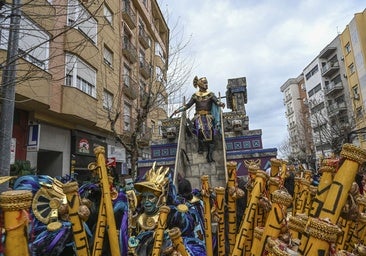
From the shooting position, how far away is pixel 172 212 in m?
3.07

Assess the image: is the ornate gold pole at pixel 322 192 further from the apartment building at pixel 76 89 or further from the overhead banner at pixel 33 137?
the overhead banner at pixel 33 137

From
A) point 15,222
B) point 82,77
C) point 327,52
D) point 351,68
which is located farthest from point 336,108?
point 15,222

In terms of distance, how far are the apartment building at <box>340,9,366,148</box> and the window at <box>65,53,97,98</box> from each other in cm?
2357

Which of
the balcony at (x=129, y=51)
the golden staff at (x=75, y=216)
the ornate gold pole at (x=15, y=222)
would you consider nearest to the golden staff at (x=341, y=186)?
the ornate gold pole at (x=15, y=222)

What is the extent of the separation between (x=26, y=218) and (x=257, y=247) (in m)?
1.06

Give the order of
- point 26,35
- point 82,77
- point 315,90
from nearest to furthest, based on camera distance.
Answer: point 26,35 → point 82,77 → point 315,90

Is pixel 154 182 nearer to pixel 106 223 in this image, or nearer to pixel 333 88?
pixel 106 223

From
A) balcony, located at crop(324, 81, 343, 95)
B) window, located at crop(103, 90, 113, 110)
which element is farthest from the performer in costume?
balcony, located at crop(324, 81, 343, 95)

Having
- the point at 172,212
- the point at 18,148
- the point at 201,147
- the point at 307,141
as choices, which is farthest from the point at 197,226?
the point at 307,141

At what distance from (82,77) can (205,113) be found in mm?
7060

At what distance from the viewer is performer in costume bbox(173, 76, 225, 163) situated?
8.54m

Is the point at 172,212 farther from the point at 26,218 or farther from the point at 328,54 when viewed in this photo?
the point at 328,54

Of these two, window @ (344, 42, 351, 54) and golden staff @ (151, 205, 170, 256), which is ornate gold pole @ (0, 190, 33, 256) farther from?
window @ (344, 42, 351, 54)

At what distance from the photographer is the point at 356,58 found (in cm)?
2962
